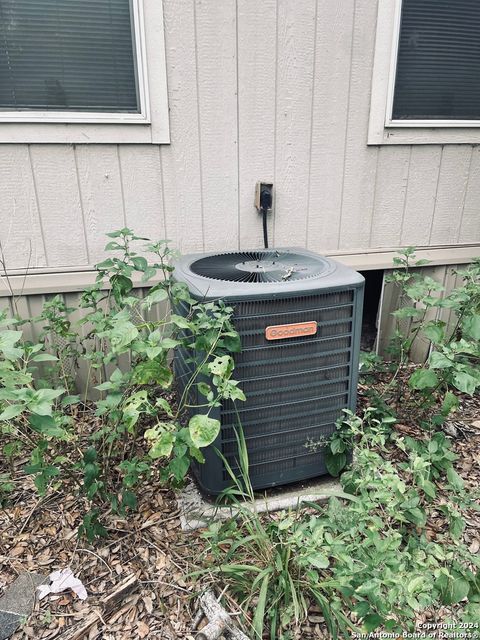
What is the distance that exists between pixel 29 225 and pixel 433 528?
2252mm

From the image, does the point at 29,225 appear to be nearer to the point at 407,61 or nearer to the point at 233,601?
the point at 233,601

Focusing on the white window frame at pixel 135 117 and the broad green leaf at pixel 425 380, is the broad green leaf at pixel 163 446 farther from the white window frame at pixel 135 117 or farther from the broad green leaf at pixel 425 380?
the white window frame at pixel 135 117

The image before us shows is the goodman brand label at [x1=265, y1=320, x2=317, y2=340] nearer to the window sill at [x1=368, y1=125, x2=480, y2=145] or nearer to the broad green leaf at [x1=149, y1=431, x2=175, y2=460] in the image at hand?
the broad green leaf at [x1=149, y1=431, x2=175, y2=460]

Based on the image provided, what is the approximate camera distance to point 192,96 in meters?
2.15

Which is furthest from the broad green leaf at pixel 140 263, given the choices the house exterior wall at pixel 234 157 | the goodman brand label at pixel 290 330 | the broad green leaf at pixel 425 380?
the broad green leaf at pixel 425 380

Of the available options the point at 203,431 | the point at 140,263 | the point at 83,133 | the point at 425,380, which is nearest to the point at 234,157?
the point at 83,133

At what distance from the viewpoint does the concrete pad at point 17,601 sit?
1.32 metres

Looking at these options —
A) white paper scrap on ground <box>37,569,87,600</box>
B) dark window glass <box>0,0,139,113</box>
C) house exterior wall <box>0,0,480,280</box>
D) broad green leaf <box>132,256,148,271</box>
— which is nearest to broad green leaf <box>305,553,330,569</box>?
white paper scrap on ground <box>37,569,87,600</box>

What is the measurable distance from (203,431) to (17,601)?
0.85 m

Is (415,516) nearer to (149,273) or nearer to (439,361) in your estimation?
(439,361)

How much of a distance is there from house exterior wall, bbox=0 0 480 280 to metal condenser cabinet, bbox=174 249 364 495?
2.02 ft

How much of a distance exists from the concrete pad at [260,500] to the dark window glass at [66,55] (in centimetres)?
185

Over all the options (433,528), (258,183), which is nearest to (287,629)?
(433,528)

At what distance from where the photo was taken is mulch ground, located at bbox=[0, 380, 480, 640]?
1323 millimetres
